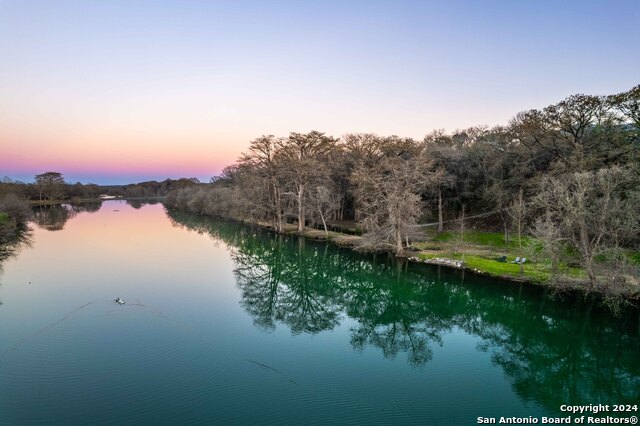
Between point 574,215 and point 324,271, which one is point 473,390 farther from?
point 324,271

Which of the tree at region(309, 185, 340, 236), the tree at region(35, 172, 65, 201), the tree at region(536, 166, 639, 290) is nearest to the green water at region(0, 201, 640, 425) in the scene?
the tree at region(536, 166, 639, 290)

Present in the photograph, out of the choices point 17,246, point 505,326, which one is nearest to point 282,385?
point 505,326

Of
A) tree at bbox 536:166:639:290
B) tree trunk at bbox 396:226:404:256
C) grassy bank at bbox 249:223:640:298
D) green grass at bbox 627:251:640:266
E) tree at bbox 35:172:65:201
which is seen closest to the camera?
tree at bbox 536:166:639:290

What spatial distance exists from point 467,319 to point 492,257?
1294 cm

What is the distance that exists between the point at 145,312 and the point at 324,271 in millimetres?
16075

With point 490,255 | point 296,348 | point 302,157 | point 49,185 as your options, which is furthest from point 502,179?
point 49,185

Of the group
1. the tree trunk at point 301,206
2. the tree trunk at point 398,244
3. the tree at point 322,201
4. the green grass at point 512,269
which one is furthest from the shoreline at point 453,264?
the tree at point 322,201

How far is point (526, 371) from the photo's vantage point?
15.5 m

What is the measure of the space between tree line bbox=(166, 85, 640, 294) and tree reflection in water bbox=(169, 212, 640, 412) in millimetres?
3618

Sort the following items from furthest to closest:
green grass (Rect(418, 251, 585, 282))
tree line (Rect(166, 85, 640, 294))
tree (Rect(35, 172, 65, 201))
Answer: tree (Rect(35, 172, 65, 201)) < green grass (Rect(418, 251, 585, 282)) < tree line (Rect(166, 85, 640, 294))

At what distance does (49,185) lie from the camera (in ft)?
406

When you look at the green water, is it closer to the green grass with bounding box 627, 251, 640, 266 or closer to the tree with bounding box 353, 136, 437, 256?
the tree with bounding box 353, 136, 437, 256

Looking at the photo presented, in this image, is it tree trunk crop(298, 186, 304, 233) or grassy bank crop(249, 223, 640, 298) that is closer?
grassy bank crop(249, 223, 640, 298)

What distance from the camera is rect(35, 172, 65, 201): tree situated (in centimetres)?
12289
